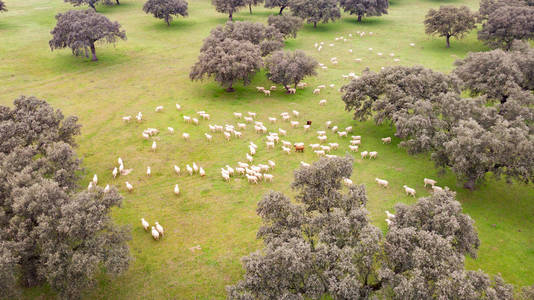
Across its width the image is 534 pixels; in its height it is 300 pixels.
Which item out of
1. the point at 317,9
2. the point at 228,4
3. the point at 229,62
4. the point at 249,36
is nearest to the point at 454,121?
the point at 229,62

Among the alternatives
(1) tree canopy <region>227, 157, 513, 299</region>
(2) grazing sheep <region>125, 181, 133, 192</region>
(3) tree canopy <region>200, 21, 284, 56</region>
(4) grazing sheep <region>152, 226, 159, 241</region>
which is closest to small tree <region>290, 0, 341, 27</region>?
(3) tree canopy <region>200, 21, 284, 56</region>

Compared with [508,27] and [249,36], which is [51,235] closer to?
[249,36]

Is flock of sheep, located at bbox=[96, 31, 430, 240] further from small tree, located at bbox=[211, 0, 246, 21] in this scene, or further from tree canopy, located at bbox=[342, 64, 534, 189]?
small tree, located at bbox=[211, 0, 246, 21]

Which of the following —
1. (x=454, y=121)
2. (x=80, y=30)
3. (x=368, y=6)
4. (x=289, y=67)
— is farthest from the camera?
(x=368, y=6)

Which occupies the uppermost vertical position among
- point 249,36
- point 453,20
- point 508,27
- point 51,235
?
point 453,20

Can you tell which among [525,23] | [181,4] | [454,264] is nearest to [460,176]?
[454,264]

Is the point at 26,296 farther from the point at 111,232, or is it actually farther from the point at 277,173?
the point at 277,173

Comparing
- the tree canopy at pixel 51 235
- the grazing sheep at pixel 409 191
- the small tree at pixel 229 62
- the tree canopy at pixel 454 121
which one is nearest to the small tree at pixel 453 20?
the tree canopy at pixel 454 121
